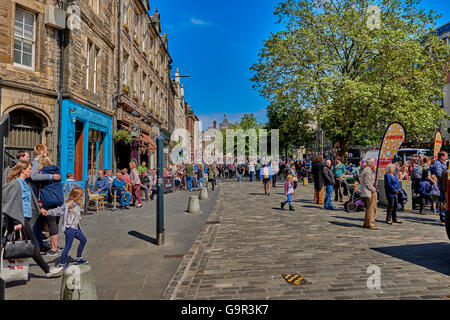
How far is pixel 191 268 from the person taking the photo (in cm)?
471

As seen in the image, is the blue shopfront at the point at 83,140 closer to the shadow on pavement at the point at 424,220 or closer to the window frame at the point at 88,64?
the window frame at the point at 88,64

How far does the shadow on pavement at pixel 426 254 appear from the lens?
185 inches

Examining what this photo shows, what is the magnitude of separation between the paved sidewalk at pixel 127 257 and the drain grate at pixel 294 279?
1.55 m

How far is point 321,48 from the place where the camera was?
1950 cm

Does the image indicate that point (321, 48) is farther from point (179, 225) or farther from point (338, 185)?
point (179, 225)

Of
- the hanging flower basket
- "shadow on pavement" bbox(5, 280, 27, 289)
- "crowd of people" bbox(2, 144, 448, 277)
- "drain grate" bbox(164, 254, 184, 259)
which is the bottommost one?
"shadow on pavement" bbox(5, 280, 27, 289)

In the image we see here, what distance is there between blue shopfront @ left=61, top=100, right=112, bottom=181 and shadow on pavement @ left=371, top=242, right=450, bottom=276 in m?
10.7

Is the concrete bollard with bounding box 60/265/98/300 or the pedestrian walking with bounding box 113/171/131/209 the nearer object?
the concrete bollard with bounding box 60/265/98/300

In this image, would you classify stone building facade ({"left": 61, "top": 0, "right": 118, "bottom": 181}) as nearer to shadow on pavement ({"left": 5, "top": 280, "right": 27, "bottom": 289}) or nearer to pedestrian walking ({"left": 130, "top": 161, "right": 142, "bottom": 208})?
pedestrian walking ({"left": 130, "top": 161, "right": 142, "bottom": 208})

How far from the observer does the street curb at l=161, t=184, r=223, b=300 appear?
3.79 m

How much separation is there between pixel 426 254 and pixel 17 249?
6097 mm

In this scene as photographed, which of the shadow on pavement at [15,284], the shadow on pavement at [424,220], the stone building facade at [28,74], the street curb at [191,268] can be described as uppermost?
the stone building facade at [28,74]

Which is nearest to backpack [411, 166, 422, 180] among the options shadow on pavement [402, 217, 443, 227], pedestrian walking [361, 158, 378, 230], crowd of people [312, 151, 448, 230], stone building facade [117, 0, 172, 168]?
crowd of people [312, 151, 448, 230]

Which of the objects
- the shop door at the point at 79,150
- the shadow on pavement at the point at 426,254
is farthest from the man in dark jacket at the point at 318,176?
the shop door at the point at 79,150
